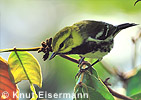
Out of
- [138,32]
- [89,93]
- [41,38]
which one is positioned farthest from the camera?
[41,38]

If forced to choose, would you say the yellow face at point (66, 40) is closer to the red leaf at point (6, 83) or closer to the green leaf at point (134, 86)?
the red leaf at point (6, 83)

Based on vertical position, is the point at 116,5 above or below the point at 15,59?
above

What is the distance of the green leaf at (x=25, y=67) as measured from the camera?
40 centimetres

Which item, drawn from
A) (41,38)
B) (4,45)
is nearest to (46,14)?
(41,38)

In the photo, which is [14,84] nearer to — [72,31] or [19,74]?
[19,74]

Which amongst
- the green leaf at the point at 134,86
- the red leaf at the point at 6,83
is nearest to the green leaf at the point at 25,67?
the red leaf at the point at 6,83

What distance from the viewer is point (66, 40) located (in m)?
0.37

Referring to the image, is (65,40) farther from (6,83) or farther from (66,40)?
(6,83)

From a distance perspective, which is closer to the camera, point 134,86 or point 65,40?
point 65,40

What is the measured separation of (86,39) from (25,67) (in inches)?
4.7

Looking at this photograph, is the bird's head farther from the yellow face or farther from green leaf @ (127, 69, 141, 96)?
green leaf @ (127, 69, 141, 96)

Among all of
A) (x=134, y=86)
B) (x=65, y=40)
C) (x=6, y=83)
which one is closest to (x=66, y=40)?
(x=65, y=40)

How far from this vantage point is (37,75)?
1.34 ft

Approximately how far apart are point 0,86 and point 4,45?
0.18m
